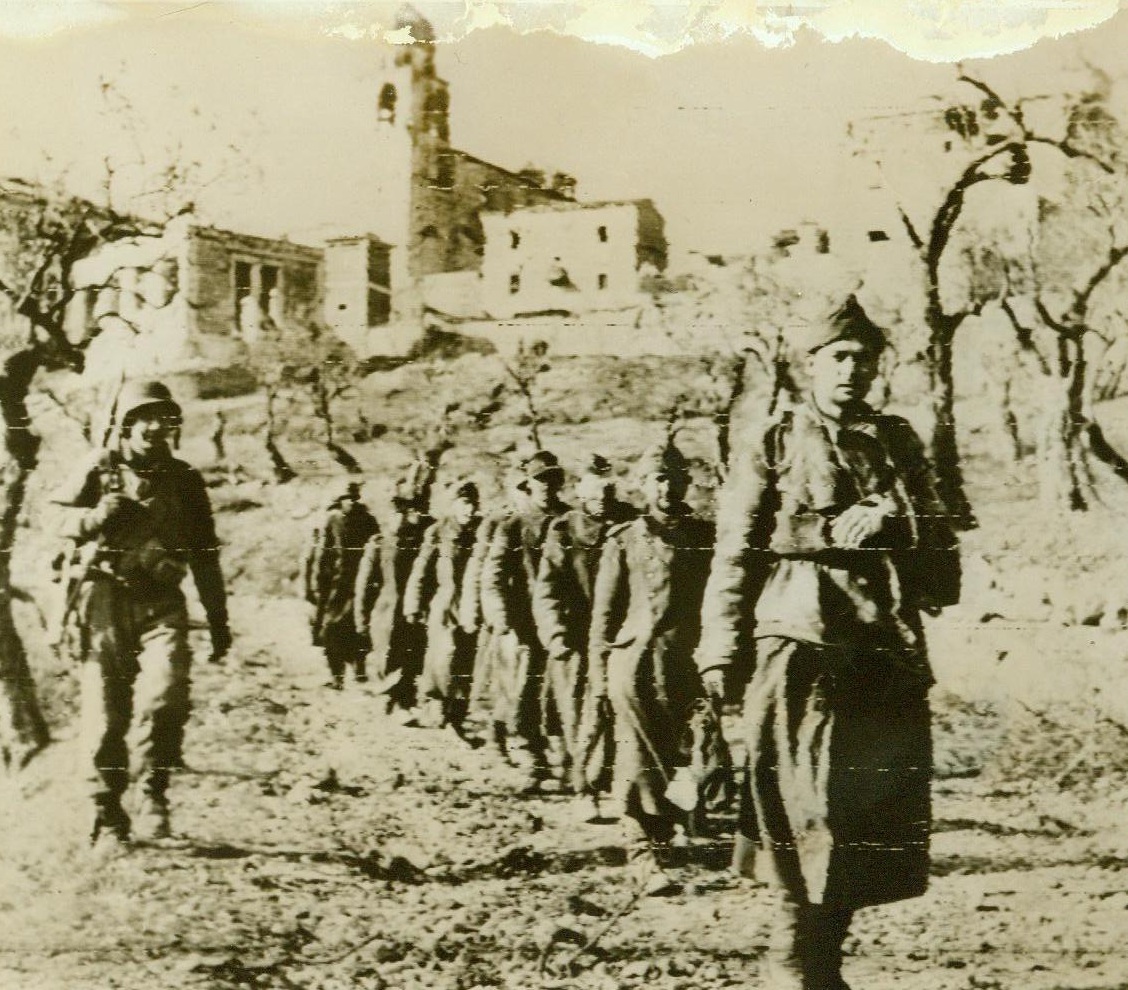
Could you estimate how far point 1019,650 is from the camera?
3082mm

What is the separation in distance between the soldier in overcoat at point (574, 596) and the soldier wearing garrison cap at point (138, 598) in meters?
0.97

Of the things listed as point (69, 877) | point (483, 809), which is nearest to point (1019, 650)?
point (483, 809)

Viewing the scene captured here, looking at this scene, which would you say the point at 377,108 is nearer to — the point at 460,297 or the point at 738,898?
the point at 460,297

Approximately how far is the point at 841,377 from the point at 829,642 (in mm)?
748

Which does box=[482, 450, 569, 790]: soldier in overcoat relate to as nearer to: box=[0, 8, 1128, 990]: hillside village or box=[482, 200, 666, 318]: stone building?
box=[0, 8, 1128, 990]: hillside village

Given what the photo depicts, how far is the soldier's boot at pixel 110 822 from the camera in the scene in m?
3.14

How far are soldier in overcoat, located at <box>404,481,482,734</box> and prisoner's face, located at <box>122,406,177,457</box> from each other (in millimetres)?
834

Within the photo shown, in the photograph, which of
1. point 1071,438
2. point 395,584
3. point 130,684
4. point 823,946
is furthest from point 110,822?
point 1071,438

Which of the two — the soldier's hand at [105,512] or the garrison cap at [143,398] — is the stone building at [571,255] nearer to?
the garrison cap at [143,398]

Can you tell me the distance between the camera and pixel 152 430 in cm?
317

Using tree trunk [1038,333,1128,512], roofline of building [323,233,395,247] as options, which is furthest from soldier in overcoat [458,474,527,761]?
tree trunk [1038,333,1128,512]

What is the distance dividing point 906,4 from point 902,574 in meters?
1.68

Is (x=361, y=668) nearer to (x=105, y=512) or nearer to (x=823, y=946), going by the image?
(x=105, y=512)

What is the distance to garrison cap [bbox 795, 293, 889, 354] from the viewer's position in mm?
3035
